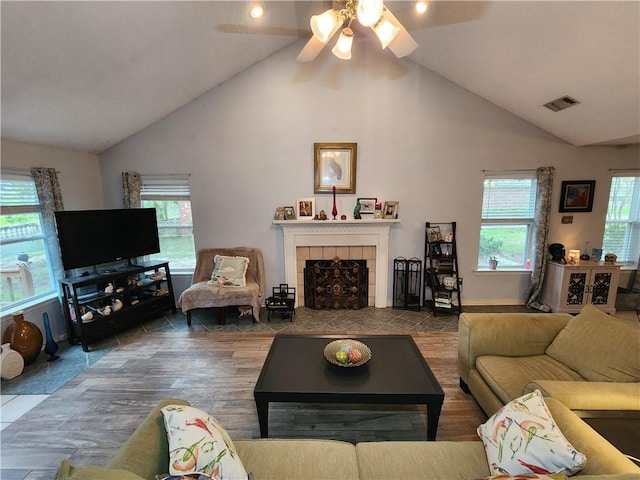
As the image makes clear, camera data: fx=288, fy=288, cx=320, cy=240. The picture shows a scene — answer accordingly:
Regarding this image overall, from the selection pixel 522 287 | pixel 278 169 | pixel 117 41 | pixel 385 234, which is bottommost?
pixel 522 287

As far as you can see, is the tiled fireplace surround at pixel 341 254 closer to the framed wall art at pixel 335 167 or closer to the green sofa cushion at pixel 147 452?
the framed wall art at pixel 335 167

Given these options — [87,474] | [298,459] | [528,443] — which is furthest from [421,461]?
[87,474]

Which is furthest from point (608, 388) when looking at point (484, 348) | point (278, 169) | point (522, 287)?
point (278, 169)

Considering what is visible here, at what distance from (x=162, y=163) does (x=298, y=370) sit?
358 centimetres

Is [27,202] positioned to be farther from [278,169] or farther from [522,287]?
[522,287]

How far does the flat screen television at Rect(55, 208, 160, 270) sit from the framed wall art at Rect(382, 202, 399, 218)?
321 centimetres

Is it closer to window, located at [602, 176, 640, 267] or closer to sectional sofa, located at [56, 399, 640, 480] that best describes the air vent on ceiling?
window, located at [602, 176, 640, 267]

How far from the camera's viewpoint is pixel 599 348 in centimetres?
188

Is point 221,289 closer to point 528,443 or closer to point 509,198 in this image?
point 528,443

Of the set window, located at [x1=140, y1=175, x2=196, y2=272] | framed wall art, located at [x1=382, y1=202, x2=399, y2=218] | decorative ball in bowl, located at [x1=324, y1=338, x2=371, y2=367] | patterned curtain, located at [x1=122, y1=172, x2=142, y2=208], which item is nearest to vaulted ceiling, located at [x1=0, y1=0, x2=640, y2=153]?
patterned curtain, located at [x1=122, y1=172, x2=142, y2=208]

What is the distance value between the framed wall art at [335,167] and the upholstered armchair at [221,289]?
1380 mm

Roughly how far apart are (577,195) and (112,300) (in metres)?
6.37

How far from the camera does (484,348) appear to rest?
2.21 m

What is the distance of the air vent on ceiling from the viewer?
315cm
